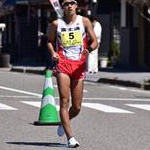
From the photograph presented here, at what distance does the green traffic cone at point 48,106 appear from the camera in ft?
43.6

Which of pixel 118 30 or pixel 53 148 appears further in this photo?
pixel 118 30

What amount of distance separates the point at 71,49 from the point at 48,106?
2800mm

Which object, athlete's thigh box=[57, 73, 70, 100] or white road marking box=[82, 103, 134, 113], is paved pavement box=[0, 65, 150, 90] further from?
athlete's thigh box=[57, 73, 70, 100]

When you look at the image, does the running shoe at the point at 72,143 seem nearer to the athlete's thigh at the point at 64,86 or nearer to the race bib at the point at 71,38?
the athlete's thigh at the point at 64,86

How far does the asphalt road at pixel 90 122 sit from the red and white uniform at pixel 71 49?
110 cm

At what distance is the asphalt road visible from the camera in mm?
11224

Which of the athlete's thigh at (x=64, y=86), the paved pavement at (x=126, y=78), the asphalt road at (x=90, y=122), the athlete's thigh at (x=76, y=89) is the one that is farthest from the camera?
the paved pavement at (x=126, y=78)

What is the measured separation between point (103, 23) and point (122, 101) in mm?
22161

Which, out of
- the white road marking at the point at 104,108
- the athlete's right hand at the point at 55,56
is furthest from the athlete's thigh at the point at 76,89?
the white road marking at the point at 104,108

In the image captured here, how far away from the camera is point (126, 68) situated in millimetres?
34125

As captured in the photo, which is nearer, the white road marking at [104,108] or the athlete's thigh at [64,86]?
the athlete's thigh at [64,86]

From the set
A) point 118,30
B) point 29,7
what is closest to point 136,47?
point 118,30

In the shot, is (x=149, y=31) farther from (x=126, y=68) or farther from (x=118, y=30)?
(x=118, y=30)

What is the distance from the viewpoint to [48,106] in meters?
13.4
